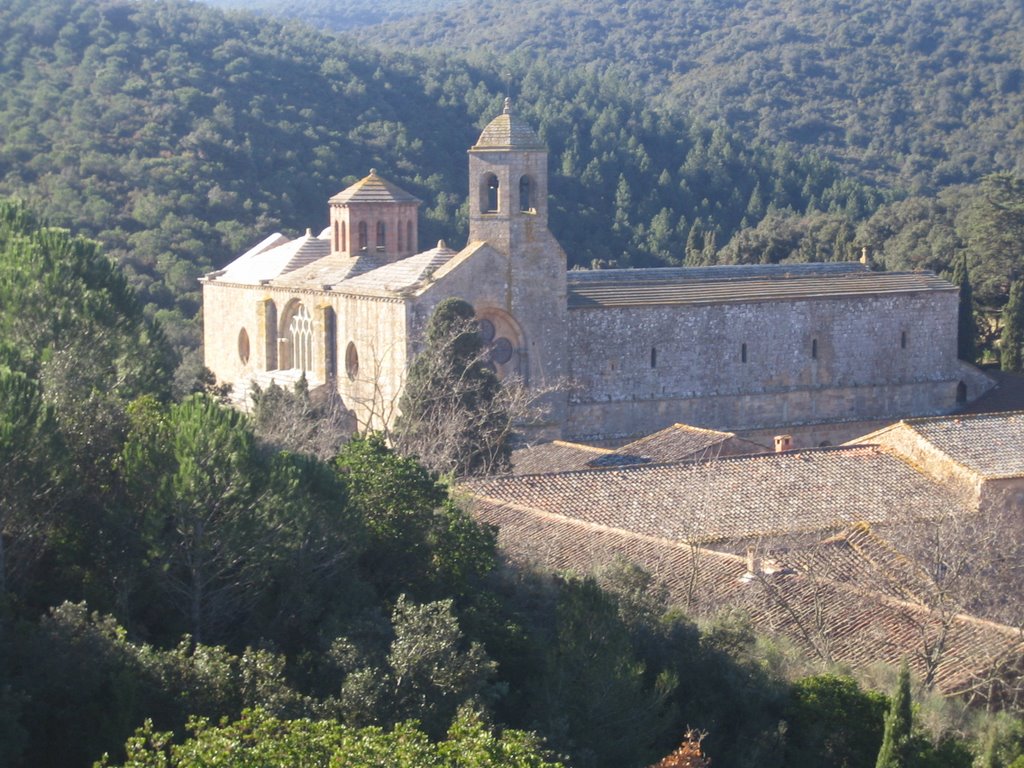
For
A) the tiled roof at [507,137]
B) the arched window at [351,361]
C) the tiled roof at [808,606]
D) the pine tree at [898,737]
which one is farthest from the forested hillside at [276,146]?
the pine tree at [898,737]

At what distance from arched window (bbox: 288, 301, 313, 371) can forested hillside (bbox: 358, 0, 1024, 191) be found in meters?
43.5

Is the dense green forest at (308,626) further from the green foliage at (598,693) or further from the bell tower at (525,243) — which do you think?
the bell tower at (525,243)

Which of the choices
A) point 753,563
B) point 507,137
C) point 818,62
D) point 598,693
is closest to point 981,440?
point 753,563

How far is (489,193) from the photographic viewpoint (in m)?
30.1

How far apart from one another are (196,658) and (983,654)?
802 centimetres

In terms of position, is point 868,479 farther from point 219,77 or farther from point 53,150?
point 219,77

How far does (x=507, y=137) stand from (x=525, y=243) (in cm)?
189

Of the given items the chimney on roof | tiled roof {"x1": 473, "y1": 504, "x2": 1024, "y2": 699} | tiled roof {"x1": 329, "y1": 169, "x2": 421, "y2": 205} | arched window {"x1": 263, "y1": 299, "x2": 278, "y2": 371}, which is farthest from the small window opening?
the chimney on roof

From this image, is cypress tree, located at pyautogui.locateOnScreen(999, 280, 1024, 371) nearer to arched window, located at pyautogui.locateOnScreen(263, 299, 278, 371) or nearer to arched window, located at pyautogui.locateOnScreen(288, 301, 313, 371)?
arched window, located at pyautogui.locateOnScreen(288, 301, 313, 371)

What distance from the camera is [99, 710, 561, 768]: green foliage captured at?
31.7 feet

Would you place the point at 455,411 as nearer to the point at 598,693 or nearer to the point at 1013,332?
the point at 598,693

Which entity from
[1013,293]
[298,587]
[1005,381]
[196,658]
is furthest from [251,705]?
[1013,293]

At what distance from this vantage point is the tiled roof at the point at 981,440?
23.0m

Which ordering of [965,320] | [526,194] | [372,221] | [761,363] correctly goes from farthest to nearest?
[965,320] → [761,363] → [372,221] → [526,194]
